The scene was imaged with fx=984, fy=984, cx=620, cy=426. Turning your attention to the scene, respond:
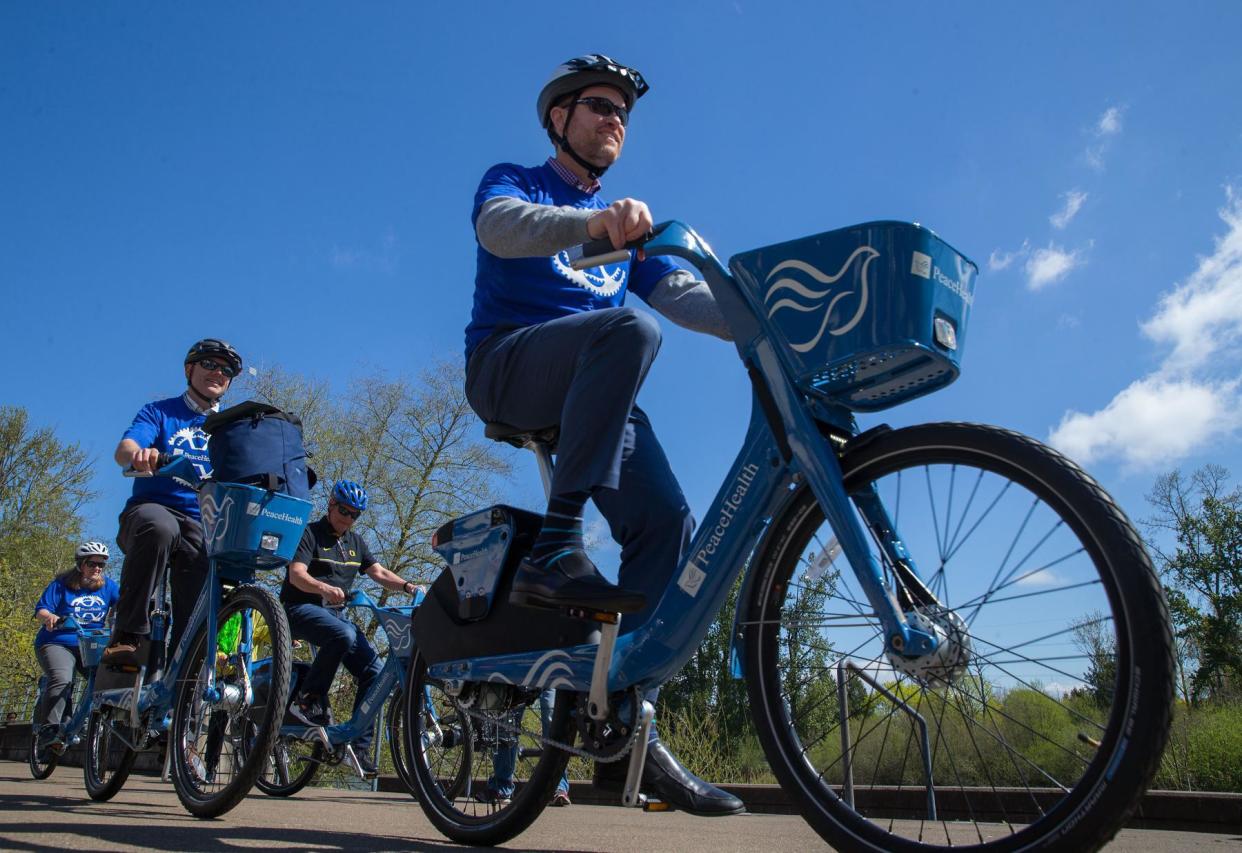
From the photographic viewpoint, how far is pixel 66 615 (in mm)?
9344

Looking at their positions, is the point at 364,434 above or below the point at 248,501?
above

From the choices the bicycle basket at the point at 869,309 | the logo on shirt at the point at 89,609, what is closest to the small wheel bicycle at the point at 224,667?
the bicycle basket at the point at 869,309

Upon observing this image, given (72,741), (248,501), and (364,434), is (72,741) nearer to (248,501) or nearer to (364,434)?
(248,501)

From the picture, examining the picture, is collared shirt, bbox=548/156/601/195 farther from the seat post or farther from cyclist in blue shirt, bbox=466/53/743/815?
the seat post

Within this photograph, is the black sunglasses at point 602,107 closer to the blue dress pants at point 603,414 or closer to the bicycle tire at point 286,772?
the blue dress pants at point 603,414

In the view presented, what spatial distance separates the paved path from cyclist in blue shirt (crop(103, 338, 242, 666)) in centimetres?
90

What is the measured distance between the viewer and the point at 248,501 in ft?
14.0

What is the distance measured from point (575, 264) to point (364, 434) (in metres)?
22.3

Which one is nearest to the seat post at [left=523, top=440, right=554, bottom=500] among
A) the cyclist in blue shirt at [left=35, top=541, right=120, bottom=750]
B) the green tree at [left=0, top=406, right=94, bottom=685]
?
the cyclist in blue shirt at [left=35, top=541, right=120, bottom=750]

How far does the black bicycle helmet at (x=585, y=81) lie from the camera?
302cm

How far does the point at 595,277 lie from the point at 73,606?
28.3 ft

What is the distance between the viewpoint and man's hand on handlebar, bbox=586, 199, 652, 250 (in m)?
2.39

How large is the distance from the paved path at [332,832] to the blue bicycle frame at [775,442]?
0.72 m

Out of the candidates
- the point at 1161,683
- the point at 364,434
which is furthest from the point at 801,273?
the point at 364,434
